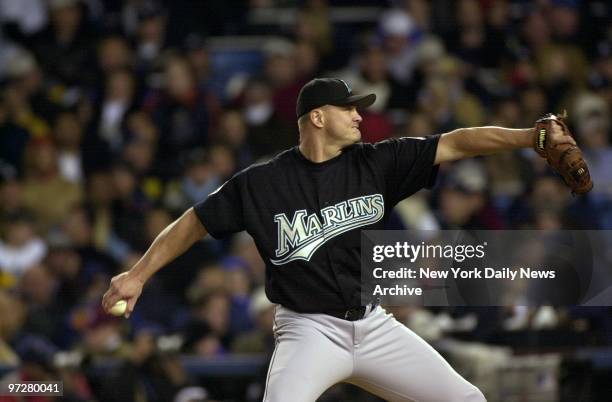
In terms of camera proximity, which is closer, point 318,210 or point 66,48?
point 318,210

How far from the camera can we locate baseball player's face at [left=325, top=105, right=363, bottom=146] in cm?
427

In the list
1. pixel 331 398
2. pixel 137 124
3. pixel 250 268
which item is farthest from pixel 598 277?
pixel 137 124

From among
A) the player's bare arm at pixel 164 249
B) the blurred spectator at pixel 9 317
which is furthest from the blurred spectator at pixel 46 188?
the player's bare arm at pixel 164 249

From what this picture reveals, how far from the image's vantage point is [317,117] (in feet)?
14.0

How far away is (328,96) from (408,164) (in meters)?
0.39

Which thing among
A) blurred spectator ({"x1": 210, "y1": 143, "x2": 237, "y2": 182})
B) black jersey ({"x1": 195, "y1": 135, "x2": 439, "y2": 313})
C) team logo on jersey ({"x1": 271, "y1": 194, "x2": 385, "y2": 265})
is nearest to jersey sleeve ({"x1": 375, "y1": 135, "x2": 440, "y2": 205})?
black jersey ({"x1": 195, "y1": 135, "x2": 439, "y2": 313})

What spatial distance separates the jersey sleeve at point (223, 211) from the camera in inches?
167

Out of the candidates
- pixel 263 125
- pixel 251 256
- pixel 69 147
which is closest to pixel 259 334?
pixel 251 256

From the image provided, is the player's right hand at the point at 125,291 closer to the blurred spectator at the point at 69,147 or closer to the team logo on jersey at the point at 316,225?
the team logo on jersey at the point at 316,225

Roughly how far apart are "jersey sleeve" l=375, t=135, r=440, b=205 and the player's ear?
0.23 m

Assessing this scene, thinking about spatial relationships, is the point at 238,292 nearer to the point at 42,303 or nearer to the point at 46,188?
the point at 42,303

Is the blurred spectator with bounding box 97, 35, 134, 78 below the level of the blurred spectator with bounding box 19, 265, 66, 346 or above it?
above

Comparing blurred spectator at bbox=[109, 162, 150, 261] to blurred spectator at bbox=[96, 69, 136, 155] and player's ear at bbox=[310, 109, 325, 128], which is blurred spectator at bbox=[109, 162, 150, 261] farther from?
player's ear at bbox=[310, 109, 325, 128]

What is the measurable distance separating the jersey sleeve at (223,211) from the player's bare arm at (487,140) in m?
0.76
